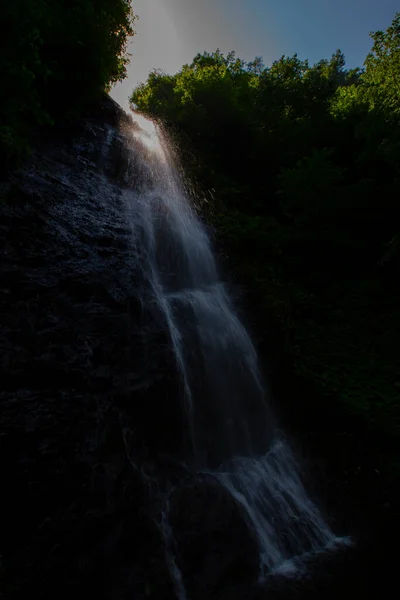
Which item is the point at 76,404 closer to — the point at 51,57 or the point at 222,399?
the point at 222,399

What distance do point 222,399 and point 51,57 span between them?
797 cm

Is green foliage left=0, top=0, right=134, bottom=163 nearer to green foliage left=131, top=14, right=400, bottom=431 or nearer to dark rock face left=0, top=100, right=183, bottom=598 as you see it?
dark rock face left=0, top=100, right=183, bottom=598

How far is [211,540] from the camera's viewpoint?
374cm

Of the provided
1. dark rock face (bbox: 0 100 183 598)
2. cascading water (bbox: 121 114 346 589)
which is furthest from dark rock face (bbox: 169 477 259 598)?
dark rock face (bbox: 0 100 183 598)

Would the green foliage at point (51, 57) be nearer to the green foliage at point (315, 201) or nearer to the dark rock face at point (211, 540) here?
the green foliage at point (315, 201)

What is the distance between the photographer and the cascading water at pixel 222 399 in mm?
4320

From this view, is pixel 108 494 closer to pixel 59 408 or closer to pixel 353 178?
pixel 59 408

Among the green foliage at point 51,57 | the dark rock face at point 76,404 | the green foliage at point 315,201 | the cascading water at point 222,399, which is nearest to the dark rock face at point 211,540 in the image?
the cascading water at point 222,399

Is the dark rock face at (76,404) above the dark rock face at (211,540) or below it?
above

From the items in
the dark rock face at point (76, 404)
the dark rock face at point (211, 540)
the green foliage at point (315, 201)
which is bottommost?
the dark rock face at point (211, 540)

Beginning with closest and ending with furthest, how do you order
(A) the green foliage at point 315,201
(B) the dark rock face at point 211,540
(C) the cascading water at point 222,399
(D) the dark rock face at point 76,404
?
(D) the dark rock face at point 76,404, (B) the dark rock face at point 211,540, (C) the cascading water at point 222,399, (A) the green foliage at point 315,201

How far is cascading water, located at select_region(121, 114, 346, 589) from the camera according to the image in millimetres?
4320

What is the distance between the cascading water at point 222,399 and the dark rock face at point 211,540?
0.13 metres

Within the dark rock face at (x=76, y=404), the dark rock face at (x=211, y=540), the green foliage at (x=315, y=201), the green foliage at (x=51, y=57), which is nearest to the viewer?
the dark rock face at (x=76, y=404)
